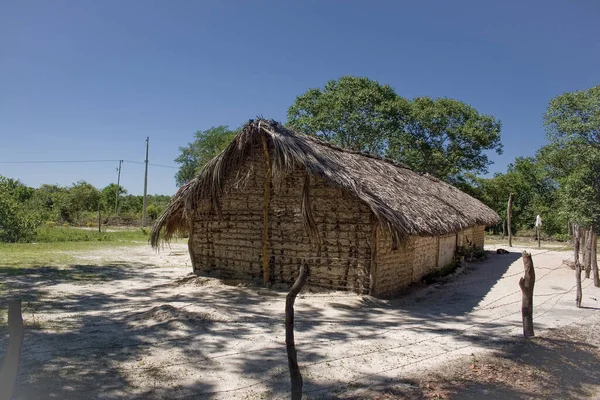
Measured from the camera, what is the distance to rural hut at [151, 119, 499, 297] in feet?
28.3

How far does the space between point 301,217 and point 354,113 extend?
16143 millimetres

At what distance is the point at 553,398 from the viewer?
14.4ft

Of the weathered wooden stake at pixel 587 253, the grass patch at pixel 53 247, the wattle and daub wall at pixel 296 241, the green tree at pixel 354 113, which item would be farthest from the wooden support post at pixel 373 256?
the green tree at pixel 354 113

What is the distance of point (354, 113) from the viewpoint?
24.3m

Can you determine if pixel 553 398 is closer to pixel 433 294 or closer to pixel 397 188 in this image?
pixel 433 294

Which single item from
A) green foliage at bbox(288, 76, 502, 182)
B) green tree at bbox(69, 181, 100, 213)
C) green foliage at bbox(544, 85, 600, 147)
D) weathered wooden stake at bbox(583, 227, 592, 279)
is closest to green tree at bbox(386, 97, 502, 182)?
green foliage at bbox(288, 76, 502, 182)

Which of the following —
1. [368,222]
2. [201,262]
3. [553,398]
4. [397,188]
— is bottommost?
[553,398]

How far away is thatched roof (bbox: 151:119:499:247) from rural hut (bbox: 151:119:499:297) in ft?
0.07

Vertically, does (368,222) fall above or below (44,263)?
above

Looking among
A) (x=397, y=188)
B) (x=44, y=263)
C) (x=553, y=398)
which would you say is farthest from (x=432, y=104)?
(x=553, y=398)

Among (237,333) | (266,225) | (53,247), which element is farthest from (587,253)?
(53,247)

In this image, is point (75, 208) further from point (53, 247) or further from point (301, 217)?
point (301, 217)

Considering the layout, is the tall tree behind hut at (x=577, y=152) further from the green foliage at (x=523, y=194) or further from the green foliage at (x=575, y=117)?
the green foliage at (x=523, y=194)

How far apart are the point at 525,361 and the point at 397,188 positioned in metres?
5.54
